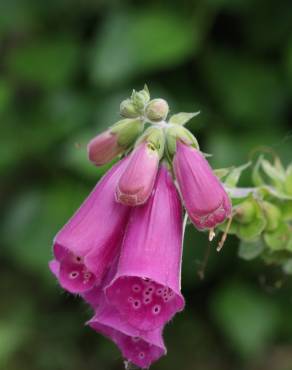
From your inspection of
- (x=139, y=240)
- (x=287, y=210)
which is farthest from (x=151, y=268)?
(x=287, y=210)

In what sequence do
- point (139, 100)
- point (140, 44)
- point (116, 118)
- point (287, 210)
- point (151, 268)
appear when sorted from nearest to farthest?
point (151, 268), point (139, 100), point (287, 210), point (116, 118), point (140, 44)

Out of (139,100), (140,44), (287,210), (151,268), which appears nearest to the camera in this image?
(151,268)

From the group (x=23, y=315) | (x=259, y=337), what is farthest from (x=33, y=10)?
(x=259, y=337)

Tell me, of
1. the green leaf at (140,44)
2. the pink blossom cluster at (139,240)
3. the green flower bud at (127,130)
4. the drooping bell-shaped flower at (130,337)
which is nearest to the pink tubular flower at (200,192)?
the pink blossom cluster at (139,240)

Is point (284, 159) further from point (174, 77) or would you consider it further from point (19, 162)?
point (19, 162)

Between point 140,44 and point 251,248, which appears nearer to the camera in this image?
point 251,248

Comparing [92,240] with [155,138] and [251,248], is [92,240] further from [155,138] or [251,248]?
→ [251,248]

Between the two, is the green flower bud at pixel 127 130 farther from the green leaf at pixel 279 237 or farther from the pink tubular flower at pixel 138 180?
the green leaf at pixel 279 237
